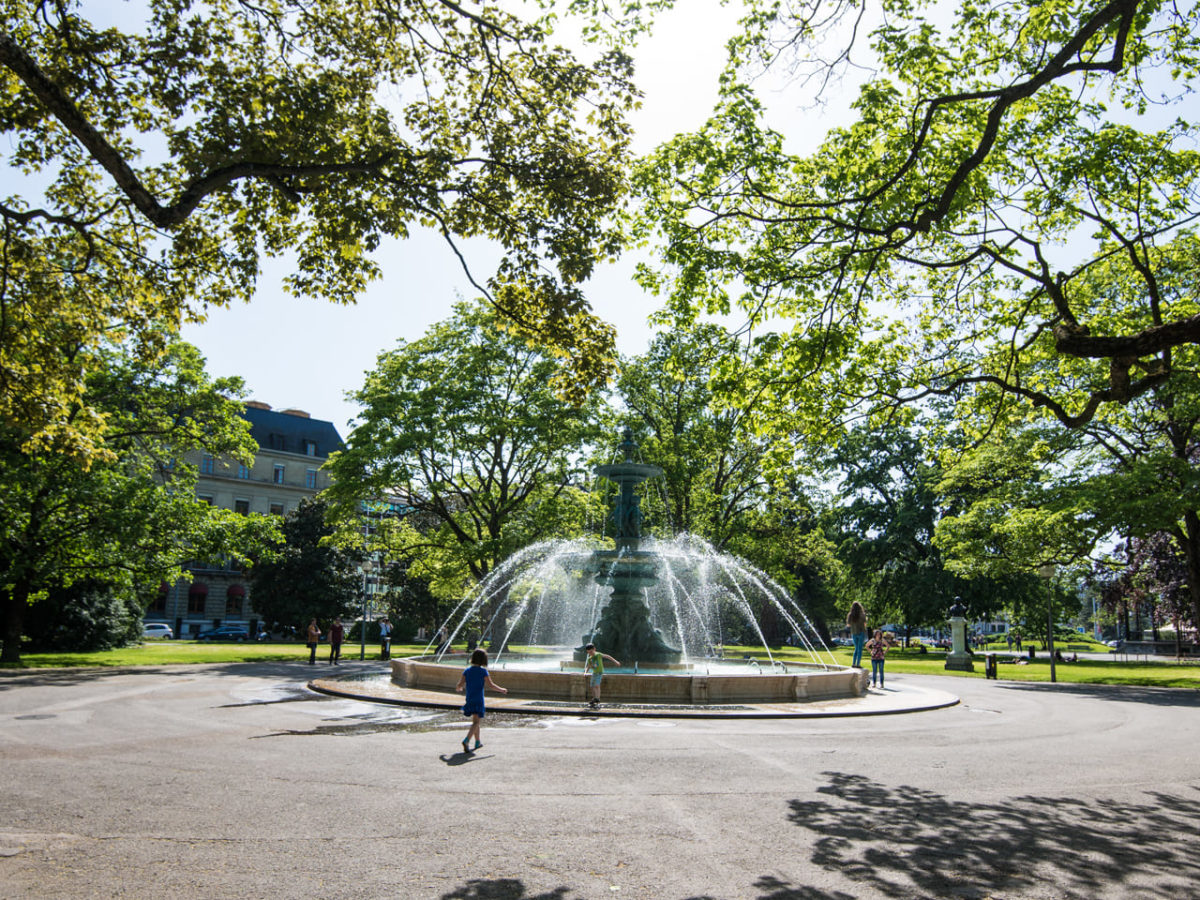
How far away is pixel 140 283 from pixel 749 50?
9.41 m

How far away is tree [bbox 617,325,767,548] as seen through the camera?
3684cm

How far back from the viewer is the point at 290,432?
78.0 m

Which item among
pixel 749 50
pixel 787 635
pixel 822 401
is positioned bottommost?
pixel 787 635

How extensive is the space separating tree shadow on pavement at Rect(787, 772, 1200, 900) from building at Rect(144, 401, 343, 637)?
58.1 metres

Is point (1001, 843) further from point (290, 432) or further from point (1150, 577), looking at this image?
point (290, 432)

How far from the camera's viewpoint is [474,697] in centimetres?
1080

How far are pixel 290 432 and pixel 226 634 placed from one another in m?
22.4

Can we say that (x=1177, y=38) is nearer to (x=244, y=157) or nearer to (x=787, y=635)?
(x=244, y=157)

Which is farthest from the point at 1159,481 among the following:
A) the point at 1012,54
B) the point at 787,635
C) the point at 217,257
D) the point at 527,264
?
the point at 787,635

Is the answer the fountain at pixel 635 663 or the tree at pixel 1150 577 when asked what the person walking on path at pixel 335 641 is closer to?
the fountain at pixel 635 663

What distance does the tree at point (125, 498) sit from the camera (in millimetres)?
25875

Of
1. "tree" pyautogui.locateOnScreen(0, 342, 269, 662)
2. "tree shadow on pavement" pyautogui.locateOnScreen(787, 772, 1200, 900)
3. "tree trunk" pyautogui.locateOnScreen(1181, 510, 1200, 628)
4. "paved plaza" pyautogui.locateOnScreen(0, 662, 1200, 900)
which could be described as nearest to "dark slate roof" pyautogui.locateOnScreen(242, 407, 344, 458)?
"tree" pyautogui.locateOnScreen(0, 342, 269, 662)

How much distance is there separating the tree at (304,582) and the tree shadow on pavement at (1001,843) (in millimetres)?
51059

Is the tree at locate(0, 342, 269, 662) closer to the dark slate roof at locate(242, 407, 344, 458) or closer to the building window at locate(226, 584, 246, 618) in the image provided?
the building window at locate(226, 584, 246, 618)
